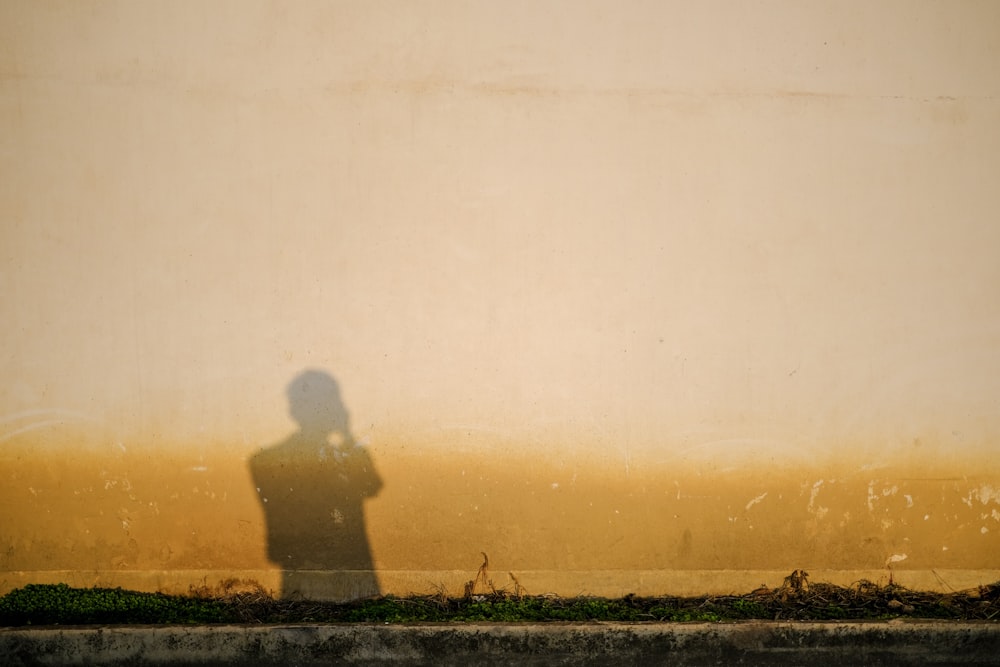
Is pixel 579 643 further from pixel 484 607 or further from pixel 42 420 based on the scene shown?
pixel 42 420

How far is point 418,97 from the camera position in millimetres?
3707

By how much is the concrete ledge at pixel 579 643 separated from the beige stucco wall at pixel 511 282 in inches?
14.7

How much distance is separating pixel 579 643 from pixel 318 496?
1.77 metres

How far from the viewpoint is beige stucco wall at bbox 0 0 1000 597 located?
12.1 feet

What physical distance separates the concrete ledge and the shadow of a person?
38 cm

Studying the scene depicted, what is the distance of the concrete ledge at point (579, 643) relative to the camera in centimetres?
363

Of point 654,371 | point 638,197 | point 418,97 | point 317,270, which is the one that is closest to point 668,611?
point 654,371

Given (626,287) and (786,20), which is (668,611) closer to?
(626,287)

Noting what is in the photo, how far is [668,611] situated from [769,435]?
1222 mm

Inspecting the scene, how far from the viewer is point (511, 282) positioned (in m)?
3.80

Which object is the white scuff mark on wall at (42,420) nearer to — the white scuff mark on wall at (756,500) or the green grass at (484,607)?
the green grass at (484,607)

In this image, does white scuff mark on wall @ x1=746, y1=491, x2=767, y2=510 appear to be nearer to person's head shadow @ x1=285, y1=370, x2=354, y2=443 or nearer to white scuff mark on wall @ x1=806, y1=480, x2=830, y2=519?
white scuff mark on wall @ x1=806, y1=480, x2=830, y2=519

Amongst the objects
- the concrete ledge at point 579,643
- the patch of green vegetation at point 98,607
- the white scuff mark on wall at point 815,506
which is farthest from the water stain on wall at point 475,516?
the concrete ledge at point 579,643

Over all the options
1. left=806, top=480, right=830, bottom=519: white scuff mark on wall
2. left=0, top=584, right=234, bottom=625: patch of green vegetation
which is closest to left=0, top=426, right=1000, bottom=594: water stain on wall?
left=806, top=480, right=830, bottom=519: white scuff mark on wall
